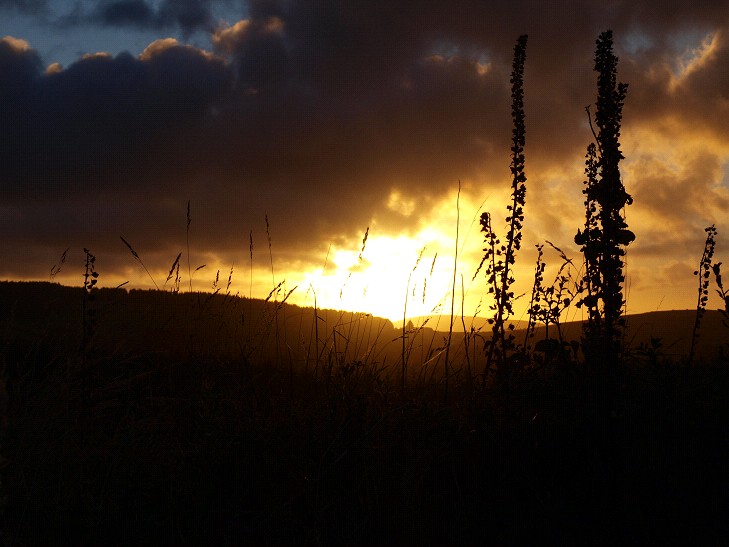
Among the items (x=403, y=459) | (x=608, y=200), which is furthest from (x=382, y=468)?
(x=608, y=200)

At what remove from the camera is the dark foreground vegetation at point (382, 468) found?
288 centimetres

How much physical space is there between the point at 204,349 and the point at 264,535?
80.9 inches

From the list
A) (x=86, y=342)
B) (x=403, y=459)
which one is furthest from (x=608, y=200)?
(x=86, y=342)

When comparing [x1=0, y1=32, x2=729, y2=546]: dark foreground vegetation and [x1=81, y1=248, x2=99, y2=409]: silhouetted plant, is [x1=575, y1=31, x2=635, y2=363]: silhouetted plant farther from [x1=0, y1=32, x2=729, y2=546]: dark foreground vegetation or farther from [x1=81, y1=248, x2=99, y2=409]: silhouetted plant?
[x1=81, y1=248, x2=99, y2=409]: silhouetted plant

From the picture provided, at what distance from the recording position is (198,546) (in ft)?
9.16

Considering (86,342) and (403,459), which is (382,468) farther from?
(86,342)

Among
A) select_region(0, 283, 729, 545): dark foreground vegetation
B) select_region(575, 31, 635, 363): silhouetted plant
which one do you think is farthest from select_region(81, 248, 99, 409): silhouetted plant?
select_region(575, 31, 635, 363): silhouetted plant

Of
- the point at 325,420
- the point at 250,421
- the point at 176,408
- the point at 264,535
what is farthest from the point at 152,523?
the point at 176,408

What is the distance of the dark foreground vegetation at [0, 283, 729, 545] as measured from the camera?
288cm

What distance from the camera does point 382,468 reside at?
3.16 meters

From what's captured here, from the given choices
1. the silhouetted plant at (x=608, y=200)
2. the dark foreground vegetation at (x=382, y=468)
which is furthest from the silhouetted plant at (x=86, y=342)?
the silhouetted plant at (x=608, y=200)

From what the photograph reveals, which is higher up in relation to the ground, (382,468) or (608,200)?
(608,200)

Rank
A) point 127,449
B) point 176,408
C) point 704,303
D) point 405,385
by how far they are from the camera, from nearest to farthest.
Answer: point 127,449 → point 176,408 → point 405,385 → point 704,303

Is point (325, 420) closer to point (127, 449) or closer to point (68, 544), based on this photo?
point (127, 449)
